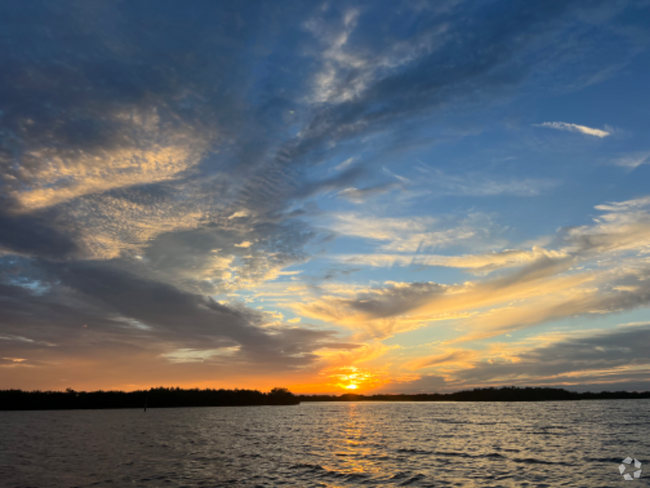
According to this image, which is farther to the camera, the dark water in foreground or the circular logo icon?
the circular logo icon

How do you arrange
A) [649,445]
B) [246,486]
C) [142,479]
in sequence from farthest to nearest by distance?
[649,445]
[142,479]
[246,486]

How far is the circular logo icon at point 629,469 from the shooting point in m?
33.5

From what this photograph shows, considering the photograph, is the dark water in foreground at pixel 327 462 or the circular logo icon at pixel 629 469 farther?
the circular logo icon at pixel 629 469

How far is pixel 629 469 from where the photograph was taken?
36750 millimetres

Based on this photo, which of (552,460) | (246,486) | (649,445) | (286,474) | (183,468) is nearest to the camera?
(246,486)

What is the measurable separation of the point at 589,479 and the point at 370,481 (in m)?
18.5

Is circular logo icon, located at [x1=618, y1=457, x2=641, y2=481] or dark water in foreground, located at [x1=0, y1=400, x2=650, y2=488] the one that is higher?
dark water in foreground, located at [x1=0, y1=400, x2=650, y2=488]

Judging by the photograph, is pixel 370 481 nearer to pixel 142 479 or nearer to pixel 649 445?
pixel 142 479

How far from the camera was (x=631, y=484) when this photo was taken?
3061cm

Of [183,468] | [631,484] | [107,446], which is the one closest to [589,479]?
[631,484]

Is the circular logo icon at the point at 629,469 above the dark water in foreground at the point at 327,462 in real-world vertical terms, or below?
below

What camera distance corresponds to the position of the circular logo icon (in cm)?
3349

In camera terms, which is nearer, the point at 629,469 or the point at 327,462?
the point at 629,469

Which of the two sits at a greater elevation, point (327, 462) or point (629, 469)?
point (327, 462)
